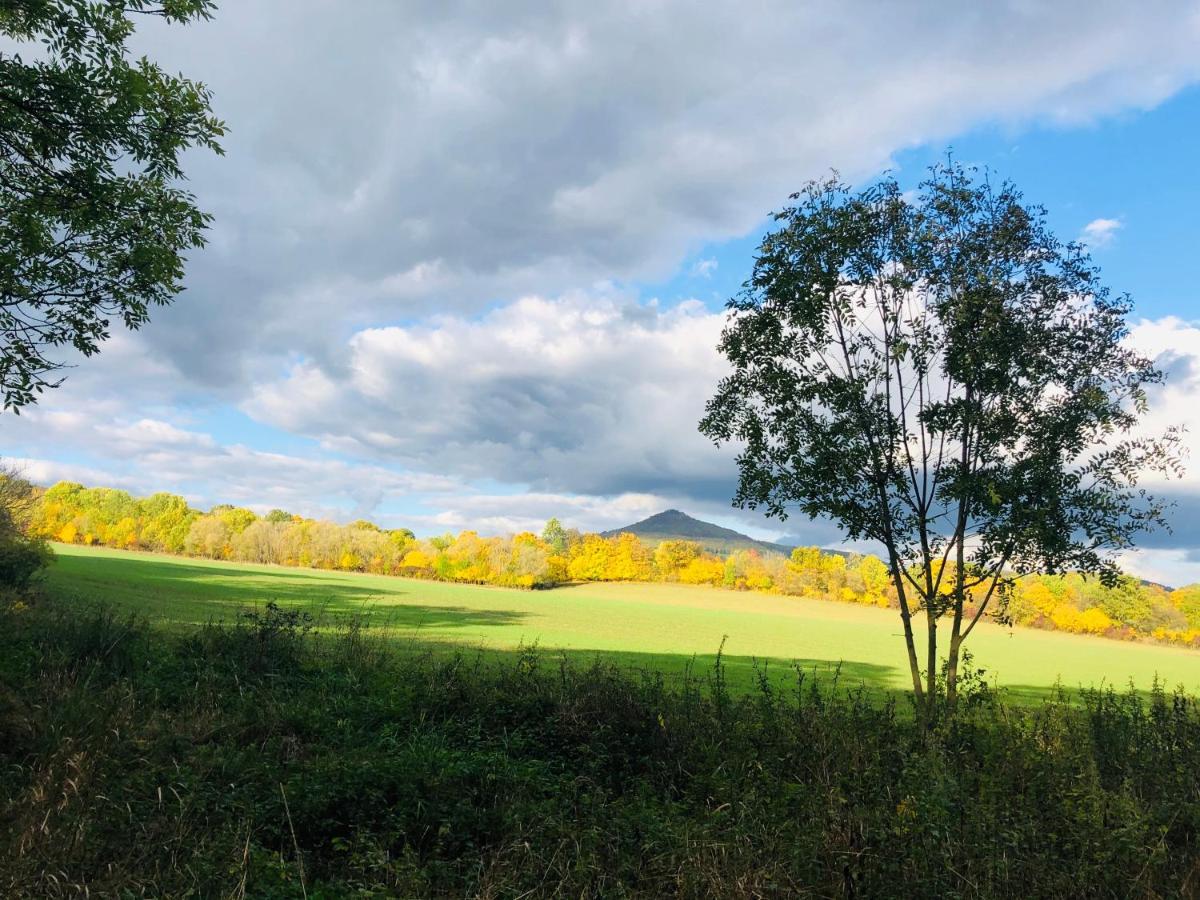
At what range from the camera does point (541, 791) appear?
25.7ft

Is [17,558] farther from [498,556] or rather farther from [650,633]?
[498,556]

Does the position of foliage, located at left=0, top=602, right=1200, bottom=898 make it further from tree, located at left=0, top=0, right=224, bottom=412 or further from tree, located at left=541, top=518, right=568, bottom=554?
tree, located at left=541, top=518, right=568, bottom=554

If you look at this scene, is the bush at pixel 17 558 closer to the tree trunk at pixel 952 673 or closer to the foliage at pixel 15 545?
the foliage at pixel 15 545

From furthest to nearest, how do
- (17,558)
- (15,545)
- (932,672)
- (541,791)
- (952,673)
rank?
1. (15,545)
2. (17,558)
3. (952,673)
4. (932,672)
5. (541,791)

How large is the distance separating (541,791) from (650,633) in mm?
45515

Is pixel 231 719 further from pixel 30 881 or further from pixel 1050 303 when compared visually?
pixel 1050 303

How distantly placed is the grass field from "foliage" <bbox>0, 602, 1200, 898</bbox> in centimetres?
716

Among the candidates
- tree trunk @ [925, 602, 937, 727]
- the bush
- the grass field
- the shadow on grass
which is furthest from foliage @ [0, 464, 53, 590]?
tree trunk @ [925, 602, 937, 727]

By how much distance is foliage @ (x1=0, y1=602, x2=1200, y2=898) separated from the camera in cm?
537

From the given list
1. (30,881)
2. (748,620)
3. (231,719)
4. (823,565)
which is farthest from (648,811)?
(823,565)

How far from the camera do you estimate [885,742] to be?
881 cm

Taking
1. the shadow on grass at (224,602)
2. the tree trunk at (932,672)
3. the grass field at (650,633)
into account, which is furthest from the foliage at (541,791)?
the shadow on grass at (224,602)

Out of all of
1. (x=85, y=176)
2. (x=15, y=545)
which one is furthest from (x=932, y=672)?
(x=15, y=545)

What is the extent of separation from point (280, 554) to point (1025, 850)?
157107 mm
